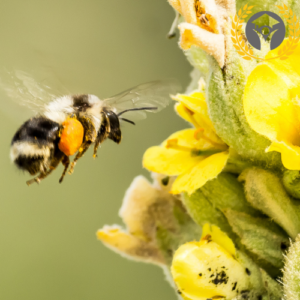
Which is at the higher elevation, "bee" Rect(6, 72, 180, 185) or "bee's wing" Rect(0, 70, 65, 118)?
"bee's wing" Rect(0, 70, 65, 118)

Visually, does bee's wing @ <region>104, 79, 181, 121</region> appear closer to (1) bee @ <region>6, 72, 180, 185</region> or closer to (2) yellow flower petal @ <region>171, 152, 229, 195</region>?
(1) bee @ <region>6, 72, 180, 185</region>

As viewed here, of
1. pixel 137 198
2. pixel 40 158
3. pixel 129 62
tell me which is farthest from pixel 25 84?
pixel 129 62

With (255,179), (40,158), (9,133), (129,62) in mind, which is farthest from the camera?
(129,62)

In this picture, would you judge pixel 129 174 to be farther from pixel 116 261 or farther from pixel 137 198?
pixel 137 198

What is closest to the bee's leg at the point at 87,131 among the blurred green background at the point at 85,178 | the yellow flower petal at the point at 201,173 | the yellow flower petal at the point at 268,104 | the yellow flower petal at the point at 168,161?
the yellow flower petal at the point at 168,161

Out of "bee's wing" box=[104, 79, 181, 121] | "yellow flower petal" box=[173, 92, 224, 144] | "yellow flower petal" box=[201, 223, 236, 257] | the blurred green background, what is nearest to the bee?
"bee's wing" box=[104, 79, 181, 121]

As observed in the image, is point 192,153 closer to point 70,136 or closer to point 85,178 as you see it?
point 70,136
